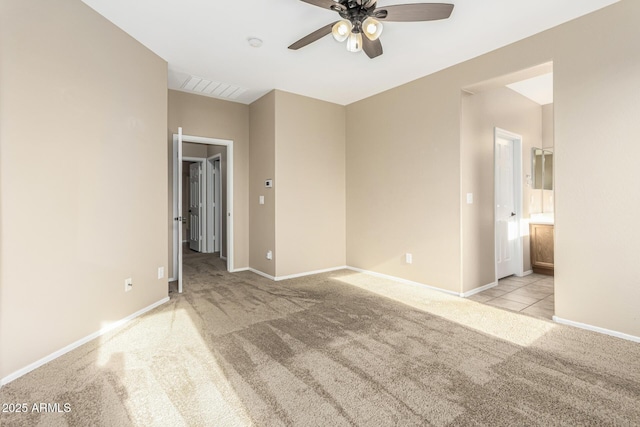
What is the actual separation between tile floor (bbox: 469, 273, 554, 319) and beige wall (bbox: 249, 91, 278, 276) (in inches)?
113

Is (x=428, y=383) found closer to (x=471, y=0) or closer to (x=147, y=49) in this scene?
(x=471, y=0)

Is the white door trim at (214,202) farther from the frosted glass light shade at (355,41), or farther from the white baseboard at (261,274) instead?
the frosted glass light shade at (355,41)

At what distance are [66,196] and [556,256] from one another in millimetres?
4283

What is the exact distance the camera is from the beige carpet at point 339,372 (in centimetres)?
168

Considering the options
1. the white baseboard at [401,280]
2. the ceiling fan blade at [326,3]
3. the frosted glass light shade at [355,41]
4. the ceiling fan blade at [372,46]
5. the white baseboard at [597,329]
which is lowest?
the white baseboard at [597,329]

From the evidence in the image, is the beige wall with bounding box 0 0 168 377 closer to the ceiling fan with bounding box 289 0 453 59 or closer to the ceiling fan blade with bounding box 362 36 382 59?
the ceiling fan with bounding box 289 0 453 59

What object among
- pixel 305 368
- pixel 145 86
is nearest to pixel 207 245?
pixel 145 86

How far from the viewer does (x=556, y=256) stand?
296 centimetres

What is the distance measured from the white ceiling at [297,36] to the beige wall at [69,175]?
0.42m

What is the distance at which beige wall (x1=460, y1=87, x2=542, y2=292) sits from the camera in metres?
3.74

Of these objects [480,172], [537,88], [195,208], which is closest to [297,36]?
[480,172]

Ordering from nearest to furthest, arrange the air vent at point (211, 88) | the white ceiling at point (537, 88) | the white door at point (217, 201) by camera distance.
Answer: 1. the white ceiling at point (537, 88)
2. the air vent at point (211, 88)
3. the white door at point (217, 201)

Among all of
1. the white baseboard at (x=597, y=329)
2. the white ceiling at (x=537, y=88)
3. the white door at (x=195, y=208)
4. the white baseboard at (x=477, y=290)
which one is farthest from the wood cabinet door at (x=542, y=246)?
the white door at (x=195, y=208)

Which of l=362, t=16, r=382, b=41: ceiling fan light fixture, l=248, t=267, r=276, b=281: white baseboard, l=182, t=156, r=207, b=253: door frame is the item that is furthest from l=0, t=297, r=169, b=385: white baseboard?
l=182, t=156, r=207, b=253: door frame
